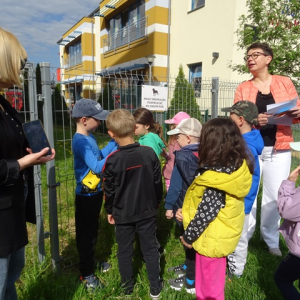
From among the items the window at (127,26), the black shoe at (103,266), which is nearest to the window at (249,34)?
the black shoe at (103,266)

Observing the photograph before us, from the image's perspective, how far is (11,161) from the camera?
1.36 metres

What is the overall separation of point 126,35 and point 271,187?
1537 cm

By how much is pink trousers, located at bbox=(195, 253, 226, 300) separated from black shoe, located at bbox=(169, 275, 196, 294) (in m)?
0.47

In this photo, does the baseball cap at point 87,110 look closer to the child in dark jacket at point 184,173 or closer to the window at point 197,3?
the child in dark jacket at point 184,173

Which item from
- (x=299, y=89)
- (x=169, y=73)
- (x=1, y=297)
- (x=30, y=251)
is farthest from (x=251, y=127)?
(x=169, y=73)

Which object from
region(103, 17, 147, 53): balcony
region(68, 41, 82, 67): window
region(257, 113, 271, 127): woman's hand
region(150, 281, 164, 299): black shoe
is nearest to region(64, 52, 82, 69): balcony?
region(68, 41, 82, 67): window

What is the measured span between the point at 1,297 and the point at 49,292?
985 millimetres

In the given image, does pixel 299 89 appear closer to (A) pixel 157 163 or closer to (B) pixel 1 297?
(A) pixel 157 163

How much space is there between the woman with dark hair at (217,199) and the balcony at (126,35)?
1358 centimetres

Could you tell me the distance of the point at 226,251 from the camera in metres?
1.93

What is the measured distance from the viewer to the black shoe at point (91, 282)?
2450 mm

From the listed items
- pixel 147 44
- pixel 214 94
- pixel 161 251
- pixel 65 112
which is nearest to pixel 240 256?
pixel 161 251

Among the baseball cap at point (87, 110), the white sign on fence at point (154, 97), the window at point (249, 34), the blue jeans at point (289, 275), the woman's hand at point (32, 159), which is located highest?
the window at point (249, 34)

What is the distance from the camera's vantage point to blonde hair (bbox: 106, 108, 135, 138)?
2207mm
